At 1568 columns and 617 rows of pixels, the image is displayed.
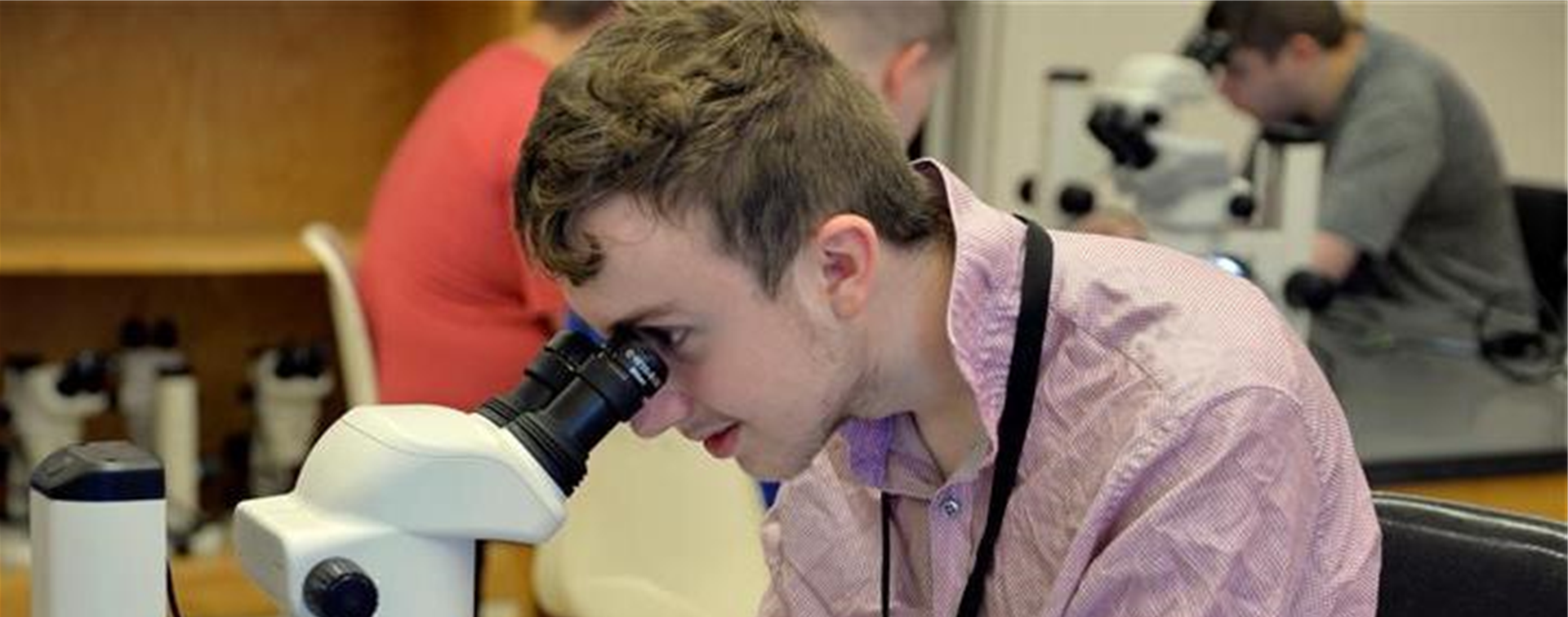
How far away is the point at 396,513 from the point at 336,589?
0.04 m

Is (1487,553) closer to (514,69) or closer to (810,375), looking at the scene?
(810,375)

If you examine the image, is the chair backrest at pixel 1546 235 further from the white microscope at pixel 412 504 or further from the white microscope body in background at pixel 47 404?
the white microscope at pixel 412 504

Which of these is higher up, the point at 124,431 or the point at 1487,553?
the point at 1487,553

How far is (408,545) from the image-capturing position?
36.3 inches

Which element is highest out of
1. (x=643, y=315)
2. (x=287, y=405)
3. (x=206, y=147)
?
(x=643, y=315)

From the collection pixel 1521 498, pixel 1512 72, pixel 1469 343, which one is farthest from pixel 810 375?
pixel 1512 72

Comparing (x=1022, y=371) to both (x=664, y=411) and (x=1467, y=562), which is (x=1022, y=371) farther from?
(x=1467, y=562)

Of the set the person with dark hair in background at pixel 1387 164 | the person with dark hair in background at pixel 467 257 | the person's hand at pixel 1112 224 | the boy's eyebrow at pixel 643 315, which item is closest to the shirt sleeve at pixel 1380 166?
the person with dark hair in background at pixel 1387 164

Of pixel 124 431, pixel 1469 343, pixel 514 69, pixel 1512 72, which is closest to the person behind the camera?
pixel 514 69

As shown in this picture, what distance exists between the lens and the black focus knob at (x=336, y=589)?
2.92 feet

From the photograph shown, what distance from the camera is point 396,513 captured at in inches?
36.0

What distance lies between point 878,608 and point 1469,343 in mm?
1744

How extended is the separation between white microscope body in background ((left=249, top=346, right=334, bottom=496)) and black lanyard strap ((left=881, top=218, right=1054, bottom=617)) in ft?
6.45

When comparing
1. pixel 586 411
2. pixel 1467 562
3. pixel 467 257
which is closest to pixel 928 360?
pixel 586 411
